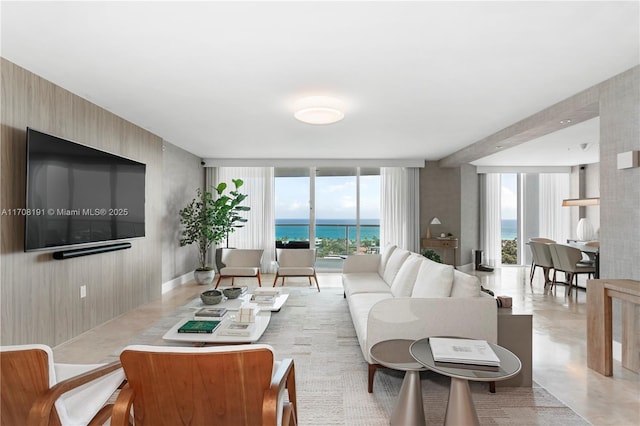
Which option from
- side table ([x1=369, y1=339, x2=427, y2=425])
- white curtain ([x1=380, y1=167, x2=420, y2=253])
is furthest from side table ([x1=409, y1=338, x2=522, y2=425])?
white curtain ([x1=380, y1=167, x2=420, y2=253])

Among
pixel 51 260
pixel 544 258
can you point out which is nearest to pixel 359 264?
pixel 544 258

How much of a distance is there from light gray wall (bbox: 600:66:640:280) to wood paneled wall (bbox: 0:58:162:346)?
5049 mm

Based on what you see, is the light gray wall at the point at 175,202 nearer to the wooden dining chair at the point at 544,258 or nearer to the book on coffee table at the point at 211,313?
the book on coffee table at the point at 211,313

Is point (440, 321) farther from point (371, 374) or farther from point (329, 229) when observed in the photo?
point (329, 229)

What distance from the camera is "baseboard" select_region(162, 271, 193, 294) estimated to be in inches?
230

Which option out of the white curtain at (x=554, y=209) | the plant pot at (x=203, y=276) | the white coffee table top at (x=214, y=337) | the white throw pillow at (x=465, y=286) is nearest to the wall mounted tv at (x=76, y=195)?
the white coffee table top at (x=214, y=337)

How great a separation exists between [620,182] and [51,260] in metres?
5.18

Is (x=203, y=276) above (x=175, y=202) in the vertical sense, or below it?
below

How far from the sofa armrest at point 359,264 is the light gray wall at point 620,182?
2.68 m

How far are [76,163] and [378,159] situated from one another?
5.49m

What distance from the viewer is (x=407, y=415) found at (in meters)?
2.01

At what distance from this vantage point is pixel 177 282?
6266 mm

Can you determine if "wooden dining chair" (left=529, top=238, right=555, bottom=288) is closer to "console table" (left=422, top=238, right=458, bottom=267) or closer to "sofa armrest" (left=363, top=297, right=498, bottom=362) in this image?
"console table" (left=422, top=238, right=458, bottom=267)

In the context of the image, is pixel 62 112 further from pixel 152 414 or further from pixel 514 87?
pixel 514 87
